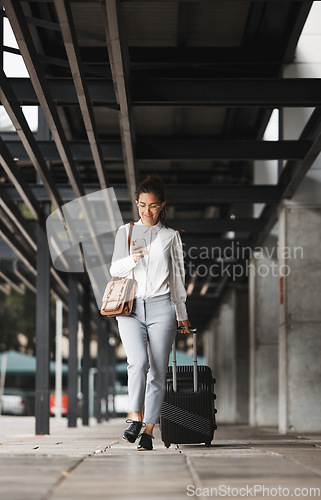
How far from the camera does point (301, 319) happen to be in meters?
12.1

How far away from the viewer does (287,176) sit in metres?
11.9

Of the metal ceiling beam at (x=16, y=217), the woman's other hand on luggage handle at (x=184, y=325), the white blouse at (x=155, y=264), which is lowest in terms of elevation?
the woman's other hand on luggage handle at (x=184, y=325)

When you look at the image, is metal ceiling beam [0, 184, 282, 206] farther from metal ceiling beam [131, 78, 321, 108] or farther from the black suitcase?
the black suitcase

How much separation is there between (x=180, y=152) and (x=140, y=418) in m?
5.68

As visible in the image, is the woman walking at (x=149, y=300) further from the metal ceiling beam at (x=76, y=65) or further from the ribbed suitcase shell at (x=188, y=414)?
the metal ceiling beam at (x=76, y=65)

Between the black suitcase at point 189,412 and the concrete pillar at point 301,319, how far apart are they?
5.63 m

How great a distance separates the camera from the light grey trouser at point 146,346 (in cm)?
561

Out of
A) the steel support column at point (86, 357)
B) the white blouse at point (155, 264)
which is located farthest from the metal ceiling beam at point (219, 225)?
the white blouse at point (155, 264)

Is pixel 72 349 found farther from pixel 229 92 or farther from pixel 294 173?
pixel 229 92

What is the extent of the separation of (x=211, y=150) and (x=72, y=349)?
746 centimetres

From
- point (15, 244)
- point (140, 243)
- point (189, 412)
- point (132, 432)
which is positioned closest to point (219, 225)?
point (15, 244)

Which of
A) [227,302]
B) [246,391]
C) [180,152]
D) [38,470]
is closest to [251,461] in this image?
[38,470]

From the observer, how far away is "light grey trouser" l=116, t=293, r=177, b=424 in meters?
5.61

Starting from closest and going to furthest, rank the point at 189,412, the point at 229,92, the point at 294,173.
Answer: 1. the point at 189,412
2. the point at 229,92
3. the point at 294,173
